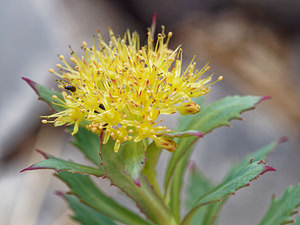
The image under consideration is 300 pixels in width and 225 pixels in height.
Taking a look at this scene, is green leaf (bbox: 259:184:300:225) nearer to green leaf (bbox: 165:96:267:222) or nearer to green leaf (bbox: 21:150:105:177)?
green leaf (bbox: 165:96:267:222)

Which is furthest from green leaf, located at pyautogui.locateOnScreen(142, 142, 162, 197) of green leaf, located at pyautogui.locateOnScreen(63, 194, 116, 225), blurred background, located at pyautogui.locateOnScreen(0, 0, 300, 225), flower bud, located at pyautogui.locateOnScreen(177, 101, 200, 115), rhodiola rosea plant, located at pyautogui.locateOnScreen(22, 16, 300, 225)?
blurred background, located at pyautogui.locateOnScreen(0, 0, 300, 225)

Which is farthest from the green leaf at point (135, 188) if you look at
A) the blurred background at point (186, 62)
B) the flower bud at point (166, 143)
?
the blurred background at point (186, 62)

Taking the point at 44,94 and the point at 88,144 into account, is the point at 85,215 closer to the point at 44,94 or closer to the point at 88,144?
the point at 88,144

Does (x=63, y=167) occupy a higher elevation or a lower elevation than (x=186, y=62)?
lower

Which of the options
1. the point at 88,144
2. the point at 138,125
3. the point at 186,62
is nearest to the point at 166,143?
the point at 138,125

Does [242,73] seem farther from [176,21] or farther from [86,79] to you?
[86,79]

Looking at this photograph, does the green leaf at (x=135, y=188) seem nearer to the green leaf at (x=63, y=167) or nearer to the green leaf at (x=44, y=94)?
the green leaf at (x=63, y=167)
